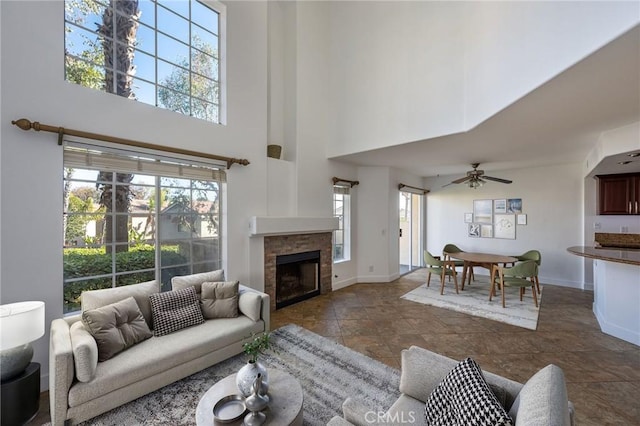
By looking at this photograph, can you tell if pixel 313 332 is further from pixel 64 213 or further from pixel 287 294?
pixel 64 213

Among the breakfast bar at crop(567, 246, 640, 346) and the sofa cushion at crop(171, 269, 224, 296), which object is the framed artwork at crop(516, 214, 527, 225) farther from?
the sofa cushion at crop(171, 269, 224, 296)

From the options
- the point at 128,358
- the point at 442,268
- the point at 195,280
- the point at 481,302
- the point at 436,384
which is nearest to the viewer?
the point at 436,384

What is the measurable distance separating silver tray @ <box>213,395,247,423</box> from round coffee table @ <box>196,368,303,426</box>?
0.08 feet

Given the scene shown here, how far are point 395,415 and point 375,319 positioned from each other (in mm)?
2424

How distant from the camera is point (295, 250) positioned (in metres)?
4.57

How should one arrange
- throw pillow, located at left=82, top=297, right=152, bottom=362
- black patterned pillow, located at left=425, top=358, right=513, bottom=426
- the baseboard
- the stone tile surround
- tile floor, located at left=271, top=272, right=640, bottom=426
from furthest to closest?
the baseboard
the stone tile surround
tile floor, located at left=271, top=272, right=640, bottom=426
throw pillow, located at left=82, top=297, right=152, bottom=362
black patterned pillow, located at left=425, top=358, right=513, bottom=426

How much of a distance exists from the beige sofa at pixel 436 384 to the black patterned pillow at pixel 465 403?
8 centimetres

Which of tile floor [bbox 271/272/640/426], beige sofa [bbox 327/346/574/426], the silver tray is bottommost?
tile floor [bbox 271/272/640/426]

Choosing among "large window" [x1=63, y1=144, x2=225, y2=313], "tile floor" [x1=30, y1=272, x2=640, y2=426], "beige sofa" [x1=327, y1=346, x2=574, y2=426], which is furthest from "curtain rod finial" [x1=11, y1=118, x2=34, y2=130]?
"beige sofa" [x1=327, y1=346, x2=574, y2=426]

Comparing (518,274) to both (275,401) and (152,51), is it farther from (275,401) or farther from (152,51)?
(152,51)

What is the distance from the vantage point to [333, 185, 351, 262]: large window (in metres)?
5.57

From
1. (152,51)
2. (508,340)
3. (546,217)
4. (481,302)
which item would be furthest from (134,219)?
(546,217)

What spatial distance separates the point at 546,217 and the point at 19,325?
8110 millimetres
